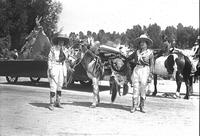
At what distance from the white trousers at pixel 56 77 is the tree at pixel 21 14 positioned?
41.6 inches

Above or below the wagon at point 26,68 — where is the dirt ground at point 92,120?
below

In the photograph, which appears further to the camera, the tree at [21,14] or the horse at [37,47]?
the horse at [37,47]

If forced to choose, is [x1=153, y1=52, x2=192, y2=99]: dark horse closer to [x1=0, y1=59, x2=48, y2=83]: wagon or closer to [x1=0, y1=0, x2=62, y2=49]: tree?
[x1=0, y1=59, x2=48, y2=83]: wagon

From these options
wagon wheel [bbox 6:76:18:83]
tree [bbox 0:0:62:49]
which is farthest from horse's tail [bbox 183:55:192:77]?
wagon wheel [bbox 6:76:18:83]

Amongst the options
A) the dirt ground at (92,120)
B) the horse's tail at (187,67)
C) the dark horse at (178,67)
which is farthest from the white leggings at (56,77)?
the horse's tail at (187,67)

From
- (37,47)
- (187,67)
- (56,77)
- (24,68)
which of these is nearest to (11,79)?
(24,68)

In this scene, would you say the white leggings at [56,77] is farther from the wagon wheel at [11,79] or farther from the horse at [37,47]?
the wagon wheel at [11,79]

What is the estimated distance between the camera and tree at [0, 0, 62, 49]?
25.6ft

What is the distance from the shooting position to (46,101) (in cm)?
1023

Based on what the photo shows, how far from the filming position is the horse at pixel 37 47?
13.8 metres

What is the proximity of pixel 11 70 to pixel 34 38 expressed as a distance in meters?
3.15

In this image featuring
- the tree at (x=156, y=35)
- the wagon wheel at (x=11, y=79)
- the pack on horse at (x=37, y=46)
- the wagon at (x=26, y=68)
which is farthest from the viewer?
the tree at (x=156, y=35)

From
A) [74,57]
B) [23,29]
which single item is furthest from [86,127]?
[74,57]

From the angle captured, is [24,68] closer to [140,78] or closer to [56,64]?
[56,64]
